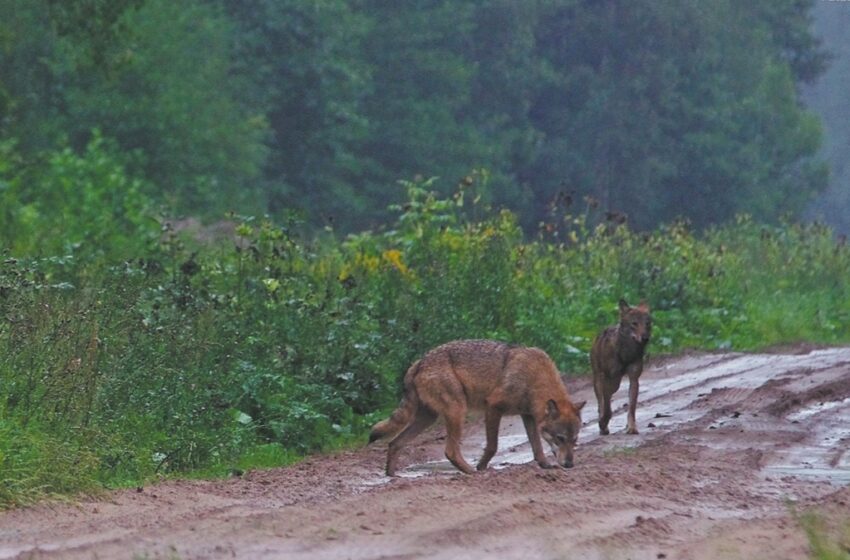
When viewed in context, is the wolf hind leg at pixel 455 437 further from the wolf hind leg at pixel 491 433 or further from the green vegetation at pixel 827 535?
the green vegetation at pixel 827 535

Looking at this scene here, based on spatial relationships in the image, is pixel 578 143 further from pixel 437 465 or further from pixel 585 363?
pixel 437 465

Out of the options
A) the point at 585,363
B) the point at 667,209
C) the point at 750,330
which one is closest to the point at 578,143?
the point at 667,209

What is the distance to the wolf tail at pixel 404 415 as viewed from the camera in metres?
12.3

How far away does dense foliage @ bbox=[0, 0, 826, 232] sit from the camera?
1870 inches

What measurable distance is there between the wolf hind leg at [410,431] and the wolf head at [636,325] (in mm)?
3280

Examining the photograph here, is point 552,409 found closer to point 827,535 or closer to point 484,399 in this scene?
point 484,399

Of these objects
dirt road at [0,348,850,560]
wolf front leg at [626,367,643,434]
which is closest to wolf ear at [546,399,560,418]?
dirt road at [0,348,850,560]

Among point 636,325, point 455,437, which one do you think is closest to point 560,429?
point 455,437

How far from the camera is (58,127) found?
46938 millimetres

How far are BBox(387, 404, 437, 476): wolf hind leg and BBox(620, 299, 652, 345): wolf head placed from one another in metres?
3.28

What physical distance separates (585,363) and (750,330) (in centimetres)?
528

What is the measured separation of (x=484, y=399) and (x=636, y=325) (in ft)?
10.4

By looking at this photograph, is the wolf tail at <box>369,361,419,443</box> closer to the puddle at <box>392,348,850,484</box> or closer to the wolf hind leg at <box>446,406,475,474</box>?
the wolf hind leg at <box>446,406,475,474</box>

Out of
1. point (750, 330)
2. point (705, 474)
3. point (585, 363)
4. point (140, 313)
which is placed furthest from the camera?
point (750, 330)
